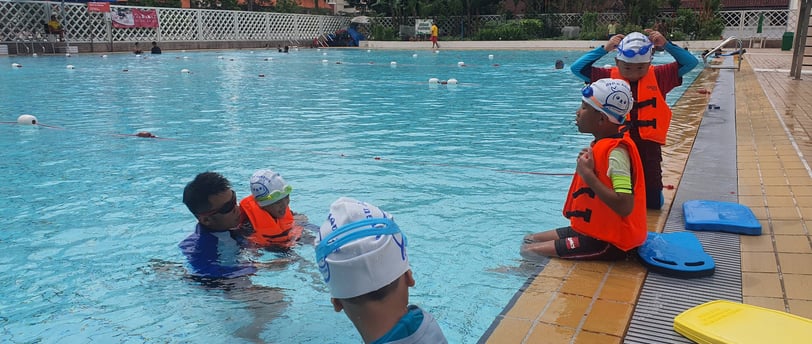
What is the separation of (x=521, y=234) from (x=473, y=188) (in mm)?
1310

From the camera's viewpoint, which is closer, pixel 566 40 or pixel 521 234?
pixel 521 234

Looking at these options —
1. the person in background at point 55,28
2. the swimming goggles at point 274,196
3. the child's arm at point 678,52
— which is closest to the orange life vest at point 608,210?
the child's arm at point 678,52

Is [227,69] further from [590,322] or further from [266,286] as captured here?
[590,322]

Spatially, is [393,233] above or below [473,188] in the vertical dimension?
above

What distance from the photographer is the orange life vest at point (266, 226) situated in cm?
419

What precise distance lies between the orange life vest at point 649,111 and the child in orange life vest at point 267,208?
2.61 metres

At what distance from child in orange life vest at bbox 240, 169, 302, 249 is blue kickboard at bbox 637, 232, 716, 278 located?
2.28m

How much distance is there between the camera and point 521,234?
5.30 metres

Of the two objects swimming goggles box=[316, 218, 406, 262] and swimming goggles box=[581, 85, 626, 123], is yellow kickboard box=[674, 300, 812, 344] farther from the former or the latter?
swimming goggles box=[316, 218, 406, 262]

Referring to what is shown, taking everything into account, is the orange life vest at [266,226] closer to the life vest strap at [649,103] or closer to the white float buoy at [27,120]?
the life vest strap at [649,103]

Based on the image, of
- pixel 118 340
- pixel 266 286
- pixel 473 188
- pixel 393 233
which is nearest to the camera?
pixel 393 233

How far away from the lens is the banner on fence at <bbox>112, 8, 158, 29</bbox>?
3389 cm

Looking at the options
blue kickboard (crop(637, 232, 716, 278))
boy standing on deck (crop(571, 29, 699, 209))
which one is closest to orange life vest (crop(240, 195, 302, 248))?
blue kickboard (crop(637, 232, 716, 278))

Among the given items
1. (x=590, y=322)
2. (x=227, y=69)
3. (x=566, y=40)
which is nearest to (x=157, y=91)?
(x=227, y=69)
